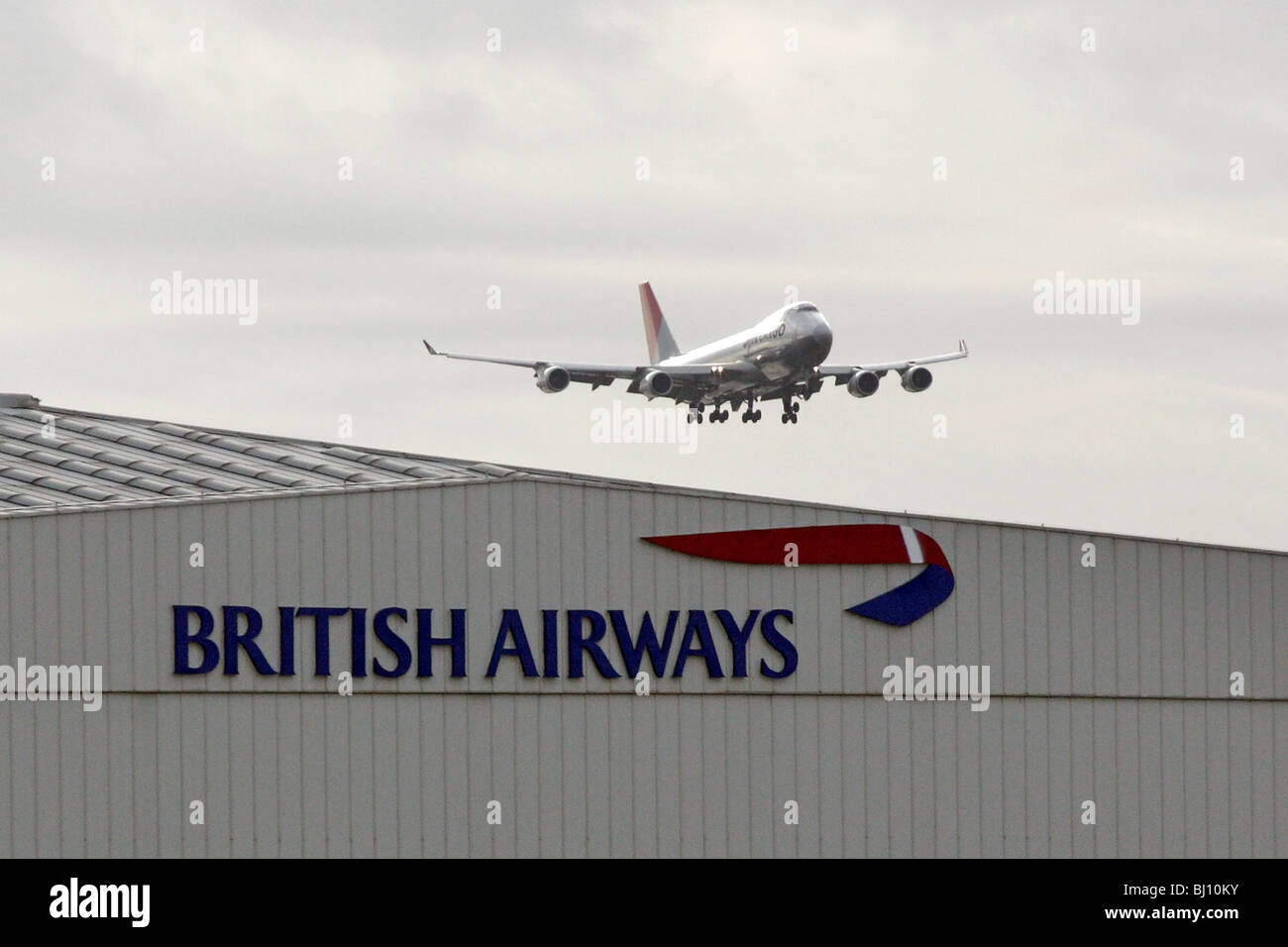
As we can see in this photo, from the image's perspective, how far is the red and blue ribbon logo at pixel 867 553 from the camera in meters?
38.7

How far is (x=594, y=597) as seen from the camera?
123ft

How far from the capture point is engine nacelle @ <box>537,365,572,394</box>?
71188 millimetres

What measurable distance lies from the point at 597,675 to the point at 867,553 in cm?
606

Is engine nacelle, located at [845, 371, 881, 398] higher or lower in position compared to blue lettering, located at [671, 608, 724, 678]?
higher

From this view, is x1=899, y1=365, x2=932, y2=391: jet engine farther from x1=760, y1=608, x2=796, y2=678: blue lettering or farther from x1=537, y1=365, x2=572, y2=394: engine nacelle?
x1=760, y1=608, x2=796, y2=678: blue lettering

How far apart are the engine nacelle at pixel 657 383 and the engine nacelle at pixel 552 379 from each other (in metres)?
2.90

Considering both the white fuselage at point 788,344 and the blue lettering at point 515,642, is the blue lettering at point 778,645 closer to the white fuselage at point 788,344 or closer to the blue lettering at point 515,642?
the blue lettering at point 515,642

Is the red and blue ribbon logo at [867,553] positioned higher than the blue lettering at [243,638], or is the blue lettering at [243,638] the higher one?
the red and blue ribbon logo at [867,553]

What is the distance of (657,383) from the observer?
238 ft

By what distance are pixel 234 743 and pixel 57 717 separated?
300cm

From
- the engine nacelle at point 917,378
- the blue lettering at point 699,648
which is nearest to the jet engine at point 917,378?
the engine nacelle at point 917,378

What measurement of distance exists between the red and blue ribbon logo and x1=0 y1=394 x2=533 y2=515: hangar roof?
5.12 meters

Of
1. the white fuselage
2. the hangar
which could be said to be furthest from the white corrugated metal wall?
the white fuselage
